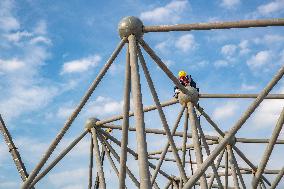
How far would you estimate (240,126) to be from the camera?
44.8 ft

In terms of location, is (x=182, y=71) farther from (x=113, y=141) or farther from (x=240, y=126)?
(x=240, y=126)

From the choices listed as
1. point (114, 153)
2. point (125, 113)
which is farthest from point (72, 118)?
point (114, 153)

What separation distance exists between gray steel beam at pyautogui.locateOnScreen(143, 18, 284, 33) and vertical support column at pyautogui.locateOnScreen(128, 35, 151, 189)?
0.98 m

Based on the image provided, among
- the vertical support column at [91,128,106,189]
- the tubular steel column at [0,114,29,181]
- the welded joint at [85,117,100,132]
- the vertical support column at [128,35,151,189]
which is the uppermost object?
the tubular steel column at [0,114,29,181]

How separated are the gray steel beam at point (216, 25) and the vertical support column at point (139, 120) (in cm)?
98

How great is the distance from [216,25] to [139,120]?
4.04 meters

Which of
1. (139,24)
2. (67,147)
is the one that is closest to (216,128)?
(67,147)

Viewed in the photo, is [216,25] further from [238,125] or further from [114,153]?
[114,153]

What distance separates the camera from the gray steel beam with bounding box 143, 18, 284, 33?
1353 centimetres

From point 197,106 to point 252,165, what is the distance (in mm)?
7408

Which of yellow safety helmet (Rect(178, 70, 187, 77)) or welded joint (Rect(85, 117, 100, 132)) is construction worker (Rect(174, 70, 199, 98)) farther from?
welded joint (Rect(85, 117, 100, 132))

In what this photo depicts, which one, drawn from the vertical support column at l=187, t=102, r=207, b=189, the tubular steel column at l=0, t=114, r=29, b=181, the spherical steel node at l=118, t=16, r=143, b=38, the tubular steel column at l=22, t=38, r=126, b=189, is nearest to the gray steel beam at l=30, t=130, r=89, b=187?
the tubular steel column at l=22, t=38, r=126, b=189

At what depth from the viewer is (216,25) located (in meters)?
13.9

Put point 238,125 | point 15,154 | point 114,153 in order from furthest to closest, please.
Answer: point 15,154 → point 114,153 → point 238,125
